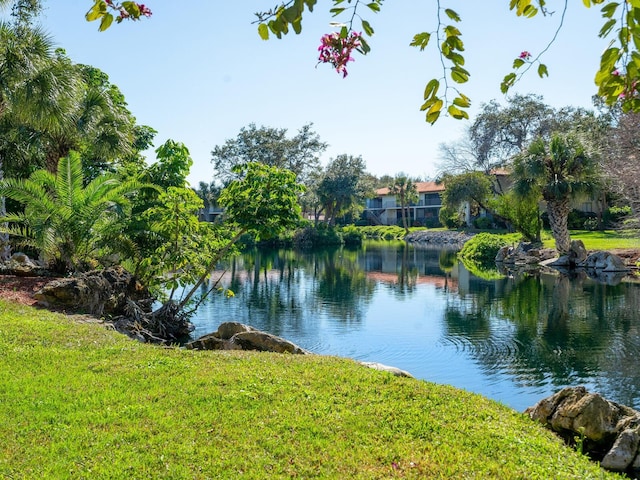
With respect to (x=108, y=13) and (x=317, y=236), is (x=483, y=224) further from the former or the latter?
(x=108, y=13)

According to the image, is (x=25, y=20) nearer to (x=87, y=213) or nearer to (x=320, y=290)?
(x=87, y=213)

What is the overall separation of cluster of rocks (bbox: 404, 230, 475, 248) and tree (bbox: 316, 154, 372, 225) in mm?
7239

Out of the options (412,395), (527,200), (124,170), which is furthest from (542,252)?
(412,395)

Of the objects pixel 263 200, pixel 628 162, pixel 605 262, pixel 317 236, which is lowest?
pixel 605 262

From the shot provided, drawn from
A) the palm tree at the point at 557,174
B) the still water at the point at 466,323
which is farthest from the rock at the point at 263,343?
the palm tree at the point at 557,174

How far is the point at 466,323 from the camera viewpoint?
59.7 ft

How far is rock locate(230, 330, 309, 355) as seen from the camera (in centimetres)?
1094

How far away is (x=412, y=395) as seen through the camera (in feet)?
23.1

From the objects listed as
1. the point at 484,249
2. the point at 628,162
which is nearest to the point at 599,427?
the point at 628,162

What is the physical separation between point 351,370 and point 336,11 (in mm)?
6583

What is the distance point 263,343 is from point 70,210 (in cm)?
717

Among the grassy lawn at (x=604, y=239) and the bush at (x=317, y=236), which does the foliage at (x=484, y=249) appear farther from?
the bush at (x=317, y=236)

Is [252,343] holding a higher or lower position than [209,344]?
higher

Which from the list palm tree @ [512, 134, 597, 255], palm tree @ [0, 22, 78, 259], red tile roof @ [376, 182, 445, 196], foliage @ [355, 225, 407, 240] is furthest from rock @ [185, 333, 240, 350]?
red tile roof @ [376, 182, 445, 196]
